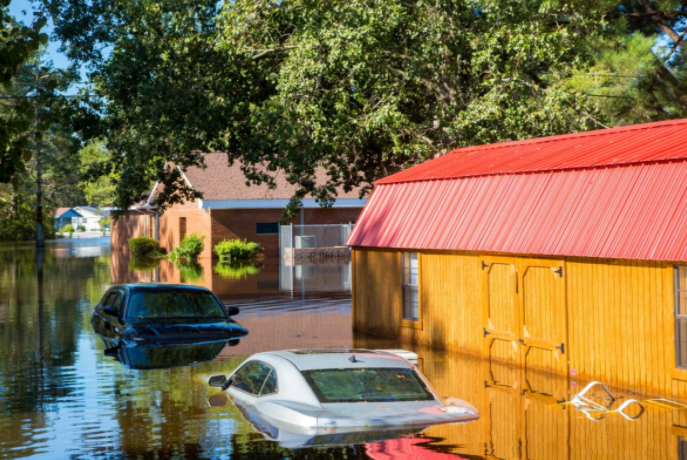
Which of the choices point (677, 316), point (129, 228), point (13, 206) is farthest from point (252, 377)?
point (13, 206)

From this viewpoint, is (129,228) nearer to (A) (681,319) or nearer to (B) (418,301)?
(B) (418,301)

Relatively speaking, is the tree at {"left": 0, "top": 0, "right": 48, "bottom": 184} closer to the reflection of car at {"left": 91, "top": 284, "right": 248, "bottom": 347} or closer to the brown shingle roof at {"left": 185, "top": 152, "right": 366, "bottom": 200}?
the reflection of car at {"left": 91, "top": 284, "right": 248, "bottom": 347}

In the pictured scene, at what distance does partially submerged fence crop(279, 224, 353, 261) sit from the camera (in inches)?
2073

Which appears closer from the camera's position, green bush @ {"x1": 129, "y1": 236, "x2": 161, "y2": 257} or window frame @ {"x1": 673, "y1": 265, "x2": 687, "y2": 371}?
window frame @ {"x1": 673, "y1": 265, "x2": 687, "y2": 371}

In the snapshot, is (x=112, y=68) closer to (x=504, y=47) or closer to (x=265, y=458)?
(x=504, y=47)

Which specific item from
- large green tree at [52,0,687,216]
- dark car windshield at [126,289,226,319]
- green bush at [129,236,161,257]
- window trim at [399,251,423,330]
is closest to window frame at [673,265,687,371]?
window trim at [399,251,423,330]

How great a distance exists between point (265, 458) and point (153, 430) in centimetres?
236

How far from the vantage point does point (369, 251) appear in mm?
22234

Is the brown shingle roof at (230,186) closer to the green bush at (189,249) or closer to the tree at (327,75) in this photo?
the green bush at (189,249)

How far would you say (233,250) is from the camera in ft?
169

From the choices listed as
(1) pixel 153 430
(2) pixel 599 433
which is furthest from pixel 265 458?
(2) pixel 599 433

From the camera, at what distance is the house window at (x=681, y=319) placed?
13719 mm

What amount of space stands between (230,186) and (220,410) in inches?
1664

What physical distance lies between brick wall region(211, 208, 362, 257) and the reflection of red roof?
4312cm
